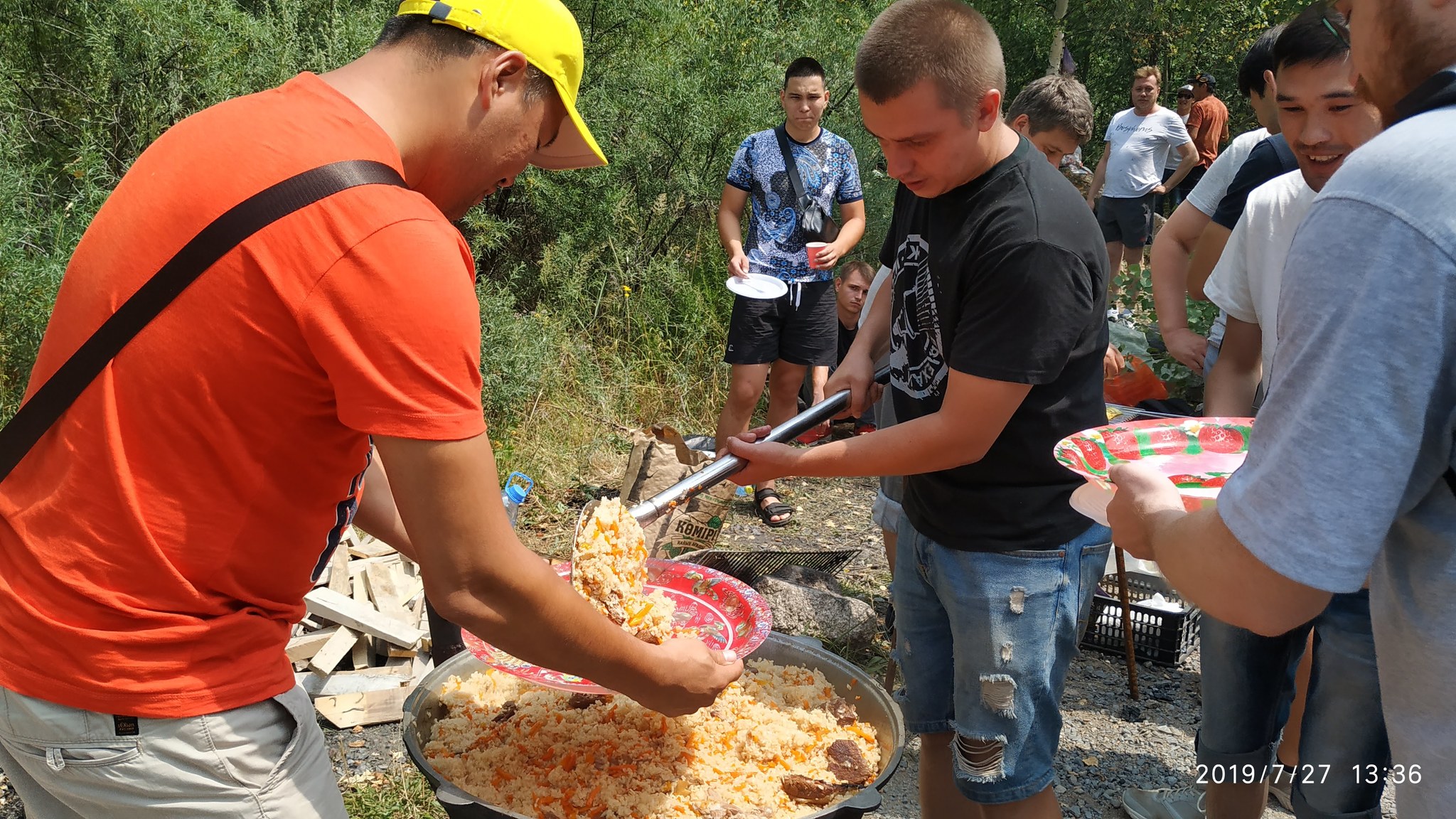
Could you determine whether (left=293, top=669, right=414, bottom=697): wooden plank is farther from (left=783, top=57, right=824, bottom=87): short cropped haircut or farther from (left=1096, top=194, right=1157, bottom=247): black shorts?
(left=1096, top=194, right=1157, bottom=247): black shorts

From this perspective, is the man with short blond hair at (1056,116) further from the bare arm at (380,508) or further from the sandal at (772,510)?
the bare arm at (380,508)

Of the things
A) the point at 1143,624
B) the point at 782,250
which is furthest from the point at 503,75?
the point at 782,250

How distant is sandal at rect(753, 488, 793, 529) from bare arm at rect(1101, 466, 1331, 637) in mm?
4860

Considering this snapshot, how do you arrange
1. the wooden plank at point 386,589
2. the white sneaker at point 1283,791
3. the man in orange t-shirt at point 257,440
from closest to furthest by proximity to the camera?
the man in orange t-shirt at point 257,440, the white sneaker at point 1283,791, the wooden plank at point 386,589

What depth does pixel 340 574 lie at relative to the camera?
4.67 metres

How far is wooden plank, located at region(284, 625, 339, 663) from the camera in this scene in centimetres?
418

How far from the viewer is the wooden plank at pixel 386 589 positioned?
4.55 metres

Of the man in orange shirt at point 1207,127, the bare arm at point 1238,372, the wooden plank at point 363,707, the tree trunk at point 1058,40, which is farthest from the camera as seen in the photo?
the tree trunk at point 1058,40

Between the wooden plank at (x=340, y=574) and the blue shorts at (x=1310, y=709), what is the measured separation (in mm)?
3595

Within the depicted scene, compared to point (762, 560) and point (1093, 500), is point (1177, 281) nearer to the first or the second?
point (762, 560)

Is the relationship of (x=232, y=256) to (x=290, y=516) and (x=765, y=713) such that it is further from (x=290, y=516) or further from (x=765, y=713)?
(x=765, y=713)

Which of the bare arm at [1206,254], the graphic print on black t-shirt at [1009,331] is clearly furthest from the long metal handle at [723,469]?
the bare arm at [1206,254]

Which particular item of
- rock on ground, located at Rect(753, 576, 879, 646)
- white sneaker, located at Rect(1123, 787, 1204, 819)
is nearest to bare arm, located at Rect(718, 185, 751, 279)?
rock on ground, located at Rect(753, 576, 879, 646)

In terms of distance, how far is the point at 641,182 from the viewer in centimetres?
831
